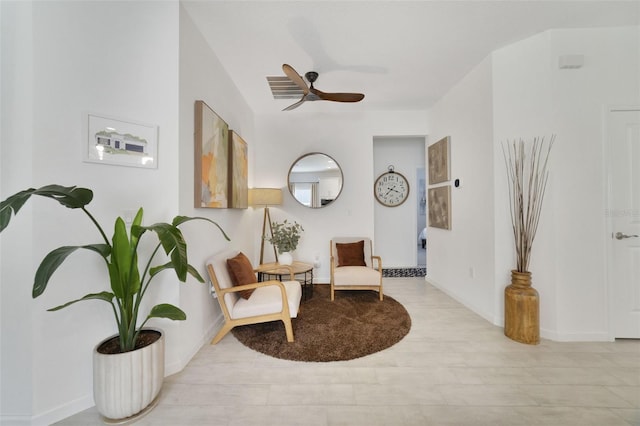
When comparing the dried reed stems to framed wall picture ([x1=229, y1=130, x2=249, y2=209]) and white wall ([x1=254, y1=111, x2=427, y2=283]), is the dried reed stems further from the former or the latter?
framed wall picture ([x1=229, y1=130, x2=249, y2=209])

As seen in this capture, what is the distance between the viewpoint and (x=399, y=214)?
5102mm

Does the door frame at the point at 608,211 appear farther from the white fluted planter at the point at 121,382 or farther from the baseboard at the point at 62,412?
the baseboard at the point at 62,412

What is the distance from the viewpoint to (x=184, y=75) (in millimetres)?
1951

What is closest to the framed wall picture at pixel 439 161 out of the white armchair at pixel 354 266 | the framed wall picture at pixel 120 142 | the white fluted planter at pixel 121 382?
the white armchair at pixel 354 266

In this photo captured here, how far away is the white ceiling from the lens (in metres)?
2.01

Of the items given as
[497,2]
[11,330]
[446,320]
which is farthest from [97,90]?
[446,320]

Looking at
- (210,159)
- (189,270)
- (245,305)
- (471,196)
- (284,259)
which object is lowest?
(245,305)

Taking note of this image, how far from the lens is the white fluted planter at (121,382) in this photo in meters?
1.37

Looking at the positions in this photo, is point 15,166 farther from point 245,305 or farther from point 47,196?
point 245,305

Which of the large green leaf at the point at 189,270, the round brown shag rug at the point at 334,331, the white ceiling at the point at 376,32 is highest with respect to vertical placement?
the white ceiling at the point at 376,32

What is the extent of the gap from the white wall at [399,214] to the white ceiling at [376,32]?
1.99 meters

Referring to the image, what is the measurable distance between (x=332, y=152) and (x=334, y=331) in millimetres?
2874

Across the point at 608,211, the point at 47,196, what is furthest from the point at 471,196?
the point at 47,196

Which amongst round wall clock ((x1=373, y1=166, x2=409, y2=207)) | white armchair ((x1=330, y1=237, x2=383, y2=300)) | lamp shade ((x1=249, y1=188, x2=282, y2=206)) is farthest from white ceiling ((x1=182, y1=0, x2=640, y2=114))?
white armchair ((x1=330, y1=237, x2=383, y2=300))
